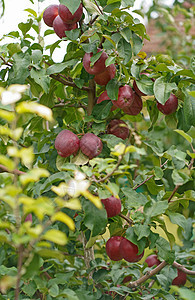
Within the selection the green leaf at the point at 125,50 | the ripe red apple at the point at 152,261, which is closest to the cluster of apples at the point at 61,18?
the green leaf at the point at 125,50

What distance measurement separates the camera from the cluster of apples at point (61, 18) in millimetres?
795

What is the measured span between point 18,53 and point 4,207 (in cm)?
33

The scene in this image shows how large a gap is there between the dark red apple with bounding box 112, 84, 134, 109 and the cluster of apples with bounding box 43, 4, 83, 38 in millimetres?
181

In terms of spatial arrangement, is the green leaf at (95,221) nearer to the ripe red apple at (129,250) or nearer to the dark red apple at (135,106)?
the ripe red apple at (129,250)

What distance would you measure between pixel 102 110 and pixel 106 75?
0.26 feet

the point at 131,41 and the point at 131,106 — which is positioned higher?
the point at 131,41

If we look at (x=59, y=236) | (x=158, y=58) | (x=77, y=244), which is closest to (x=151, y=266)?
(x=77, y=244)

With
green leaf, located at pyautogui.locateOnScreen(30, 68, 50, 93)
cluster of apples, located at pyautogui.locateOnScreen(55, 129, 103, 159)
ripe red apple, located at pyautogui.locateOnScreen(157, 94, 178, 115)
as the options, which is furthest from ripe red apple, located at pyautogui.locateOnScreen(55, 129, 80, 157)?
ripe red apple, located at pyautogui.locateOnScreen(157, 94, 178, 115)

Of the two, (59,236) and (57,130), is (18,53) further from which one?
(59,236)

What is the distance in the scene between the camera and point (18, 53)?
80 cm

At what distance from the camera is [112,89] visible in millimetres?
818

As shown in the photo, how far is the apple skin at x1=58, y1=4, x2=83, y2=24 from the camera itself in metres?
0.79

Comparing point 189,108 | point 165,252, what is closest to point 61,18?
point 189,108

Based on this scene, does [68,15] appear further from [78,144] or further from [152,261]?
[152,261]
